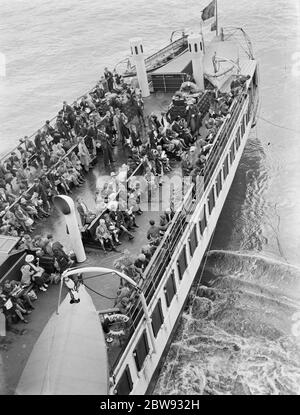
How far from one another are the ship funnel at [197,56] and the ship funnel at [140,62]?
2.75 metres

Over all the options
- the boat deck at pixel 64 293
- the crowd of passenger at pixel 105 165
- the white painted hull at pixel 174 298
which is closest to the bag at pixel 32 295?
the crowd of passenger at pixel 105 165

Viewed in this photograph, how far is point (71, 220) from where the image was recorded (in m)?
18.1

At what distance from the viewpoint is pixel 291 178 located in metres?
30.4

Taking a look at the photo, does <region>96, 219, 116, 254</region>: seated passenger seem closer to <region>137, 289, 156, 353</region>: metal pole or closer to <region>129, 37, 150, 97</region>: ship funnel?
<region>137, 289, 156, 353</region>: metal pole

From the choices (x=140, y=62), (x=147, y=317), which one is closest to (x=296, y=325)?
(x=147, y=317)

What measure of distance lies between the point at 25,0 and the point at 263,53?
37862mm

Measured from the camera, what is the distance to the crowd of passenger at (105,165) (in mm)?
18328

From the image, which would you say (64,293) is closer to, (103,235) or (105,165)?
(103,235)

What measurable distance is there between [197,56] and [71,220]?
16147mm

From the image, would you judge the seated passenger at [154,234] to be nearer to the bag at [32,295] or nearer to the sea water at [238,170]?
the bag at [32,295]

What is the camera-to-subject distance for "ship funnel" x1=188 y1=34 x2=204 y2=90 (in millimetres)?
30156

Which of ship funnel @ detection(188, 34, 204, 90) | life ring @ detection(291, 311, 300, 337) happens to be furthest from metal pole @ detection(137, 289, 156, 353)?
ship funnel @ detection(188, 34, 204, 90)

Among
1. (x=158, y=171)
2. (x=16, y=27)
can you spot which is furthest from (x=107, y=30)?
(x=158, y=171)

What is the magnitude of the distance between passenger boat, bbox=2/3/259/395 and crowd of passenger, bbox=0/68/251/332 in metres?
0.52
